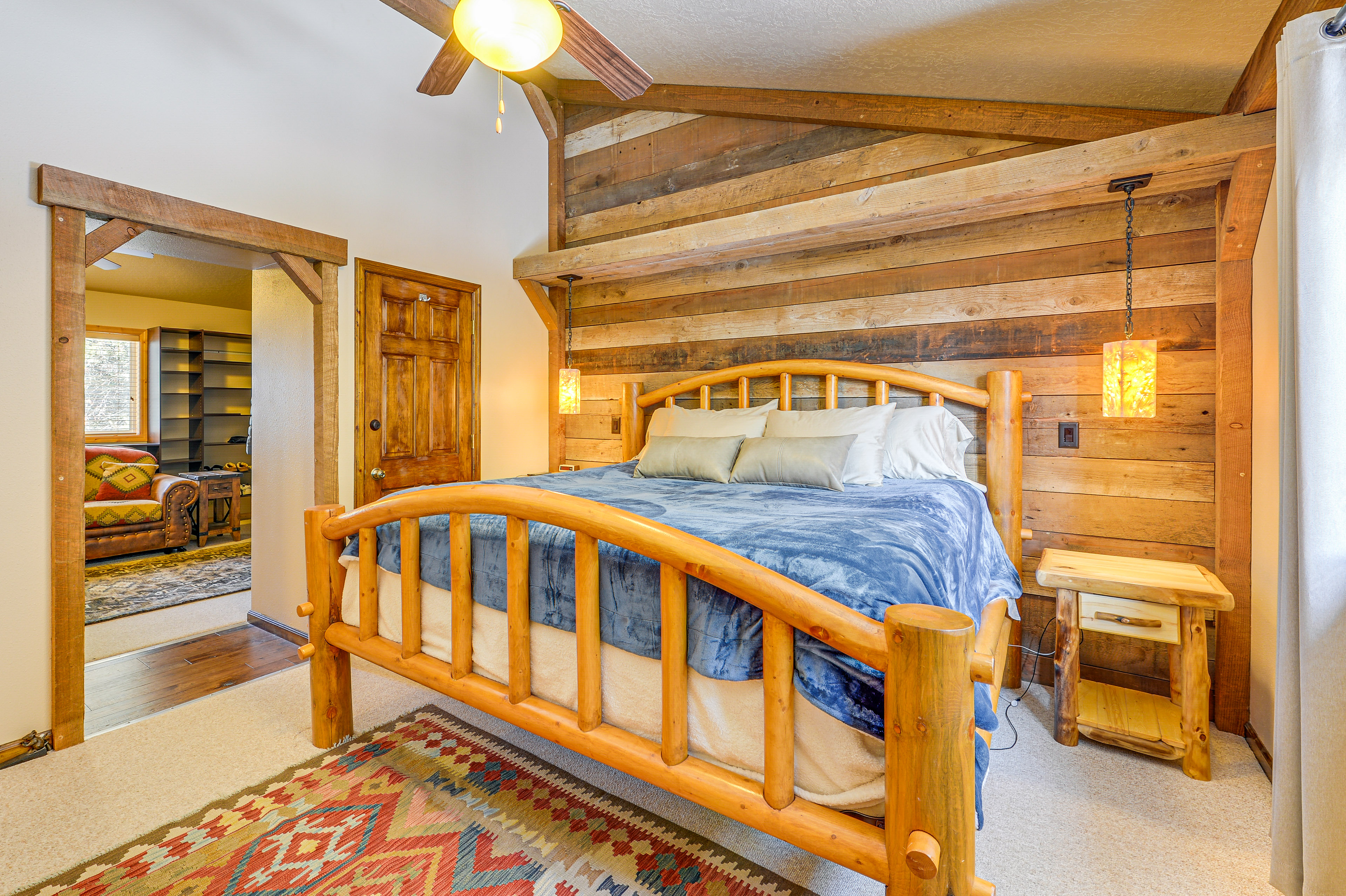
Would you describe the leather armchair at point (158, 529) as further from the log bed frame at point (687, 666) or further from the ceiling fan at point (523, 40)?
the ceiling fan at point (523, 40)

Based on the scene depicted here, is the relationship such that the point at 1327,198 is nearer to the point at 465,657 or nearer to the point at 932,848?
the point at 932,848

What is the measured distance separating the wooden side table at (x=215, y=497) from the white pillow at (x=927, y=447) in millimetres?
5526

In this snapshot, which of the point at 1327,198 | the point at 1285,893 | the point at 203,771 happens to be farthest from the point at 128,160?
the point at 1285,893

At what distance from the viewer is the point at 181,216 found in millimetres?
2270

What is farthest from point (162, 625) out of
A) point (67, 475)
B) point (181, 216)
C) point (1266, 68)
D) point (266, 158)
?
point (1266, 68)

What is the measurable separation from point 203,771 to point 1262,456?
358 centimetres

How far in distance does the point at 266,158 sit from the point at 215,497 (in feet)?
12.4

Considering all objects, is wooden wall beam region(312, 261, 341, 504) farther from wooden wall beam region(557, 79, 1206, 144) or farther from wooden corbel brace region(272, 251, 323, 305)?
wooden wall beam region(557, 79, 1206, 144)

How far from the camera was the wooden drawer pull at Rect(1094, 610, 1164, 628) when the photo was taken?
1.87 meters

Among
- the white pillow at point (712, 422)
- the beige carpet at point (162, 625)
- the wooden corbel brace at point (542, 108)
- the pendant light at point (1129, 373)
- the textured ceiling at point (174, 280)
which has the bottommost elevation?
the beige carpet at point (162, 625)

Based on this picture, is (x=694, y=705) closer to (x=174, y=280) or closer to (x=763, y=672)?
(x=763, y=672)

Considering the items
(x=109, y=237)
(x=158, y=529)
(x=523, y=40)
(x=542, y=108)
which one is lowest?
(x=158, y=529)

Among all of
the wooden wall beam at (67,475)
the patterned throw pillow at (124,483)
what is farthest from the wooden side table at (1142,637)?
the patterned throw pillow at (124,483)

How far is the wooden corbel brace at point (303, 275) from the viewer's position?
2.65 metres
